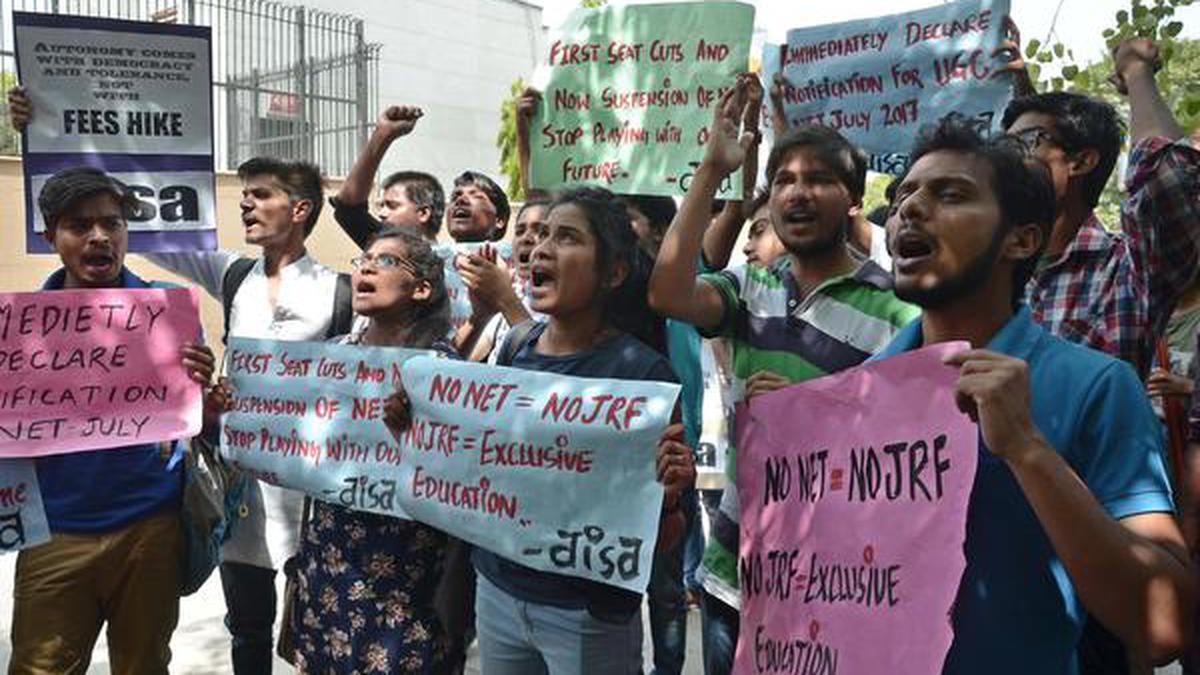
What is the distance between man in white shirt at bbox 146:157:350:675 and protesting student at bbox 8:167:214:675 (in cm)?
33

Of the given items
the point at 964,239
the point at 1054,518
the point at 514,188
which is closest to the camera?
the point at 1054,518

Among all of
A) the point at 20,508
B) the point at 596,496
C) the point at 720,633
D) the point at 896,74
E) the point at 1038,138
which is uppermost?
the point at 896,74

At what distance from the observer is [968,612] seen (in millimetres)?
1935

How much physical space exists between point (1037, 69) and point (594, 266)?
313 cm

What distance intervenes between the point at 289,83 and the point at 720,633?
11.2 m

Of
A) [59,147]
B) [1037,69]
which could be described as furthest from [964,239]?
[1037,69]

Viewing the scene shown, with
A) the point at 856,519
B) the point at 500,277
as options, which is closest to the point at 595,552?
the point at 856,519

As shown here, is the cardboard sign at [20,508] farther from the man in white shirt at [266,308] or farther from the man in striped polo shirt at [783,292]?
the man in striped polo shirt at [783,292]

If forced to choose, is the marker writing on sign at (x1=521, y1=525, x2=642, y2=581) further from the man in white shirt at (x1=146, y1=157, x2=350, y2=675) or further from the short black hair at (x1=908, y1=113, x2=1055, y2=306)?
the man in white shirt at (x1=146, y1=157, x2=350, y2=675)

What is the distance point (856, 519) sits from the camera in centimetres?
220

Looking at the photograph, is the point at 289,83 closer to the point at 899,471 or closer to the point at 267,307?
the point at 267,307

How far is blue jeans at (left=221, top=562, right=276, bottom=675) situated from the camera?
405 centimetres

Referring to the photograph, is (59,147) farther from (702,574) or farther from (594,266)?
(702,574)

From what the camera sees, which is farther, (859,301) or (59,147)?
(59,147)
